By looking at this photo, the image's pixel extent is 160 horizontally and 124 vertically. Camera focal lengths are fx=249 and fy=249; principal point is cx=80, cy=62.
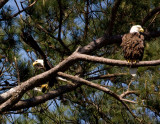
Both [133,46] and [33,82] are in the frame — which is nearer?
[33,82]

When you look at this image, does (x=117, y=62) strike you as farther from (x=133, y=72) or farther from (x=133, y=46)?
(x=133, y=46)

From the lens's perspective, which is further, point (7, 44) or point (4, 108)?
point (7, 44)

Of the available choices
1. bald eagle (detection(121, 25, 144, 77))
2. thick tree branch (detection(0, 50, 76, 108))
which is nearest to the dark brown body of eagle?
bald eagle (detection(121, 25, 144, 77))

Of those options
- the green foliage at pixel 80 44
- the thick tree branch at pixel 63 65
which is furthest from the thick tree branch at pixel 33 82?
the green foliage at pixel 80 44

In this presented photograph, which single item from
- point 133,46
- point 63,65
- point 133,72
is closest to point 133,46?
point 133,46

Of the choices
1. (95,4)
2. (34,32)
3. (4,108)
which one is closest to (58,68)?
(4,108)

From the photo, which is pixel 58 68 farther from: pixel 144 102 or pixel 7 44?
pixel 7 44

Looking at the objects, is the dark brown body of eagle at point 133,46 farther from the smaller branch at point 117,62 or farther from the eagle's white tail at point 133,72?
the smaller branch at point 117,62

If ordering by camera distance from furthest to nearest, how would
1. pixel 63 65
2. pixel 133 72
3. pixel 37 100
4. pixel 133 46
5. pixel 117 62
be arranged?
pixel 133 46
pixel 133 72
pixel 37 100
pixel 63 65
pixel 117 62

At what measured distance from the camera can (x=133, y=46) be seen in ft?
9.50

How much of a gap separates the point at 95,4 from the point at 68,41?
0.68 m

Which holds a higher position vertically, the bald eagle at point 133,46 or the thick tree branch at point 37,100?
the bald eagle at point 133,46

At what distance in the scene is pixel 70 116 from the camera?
11.6 feet

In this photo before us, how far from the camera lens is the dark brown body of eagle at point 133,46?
277 centimetres
